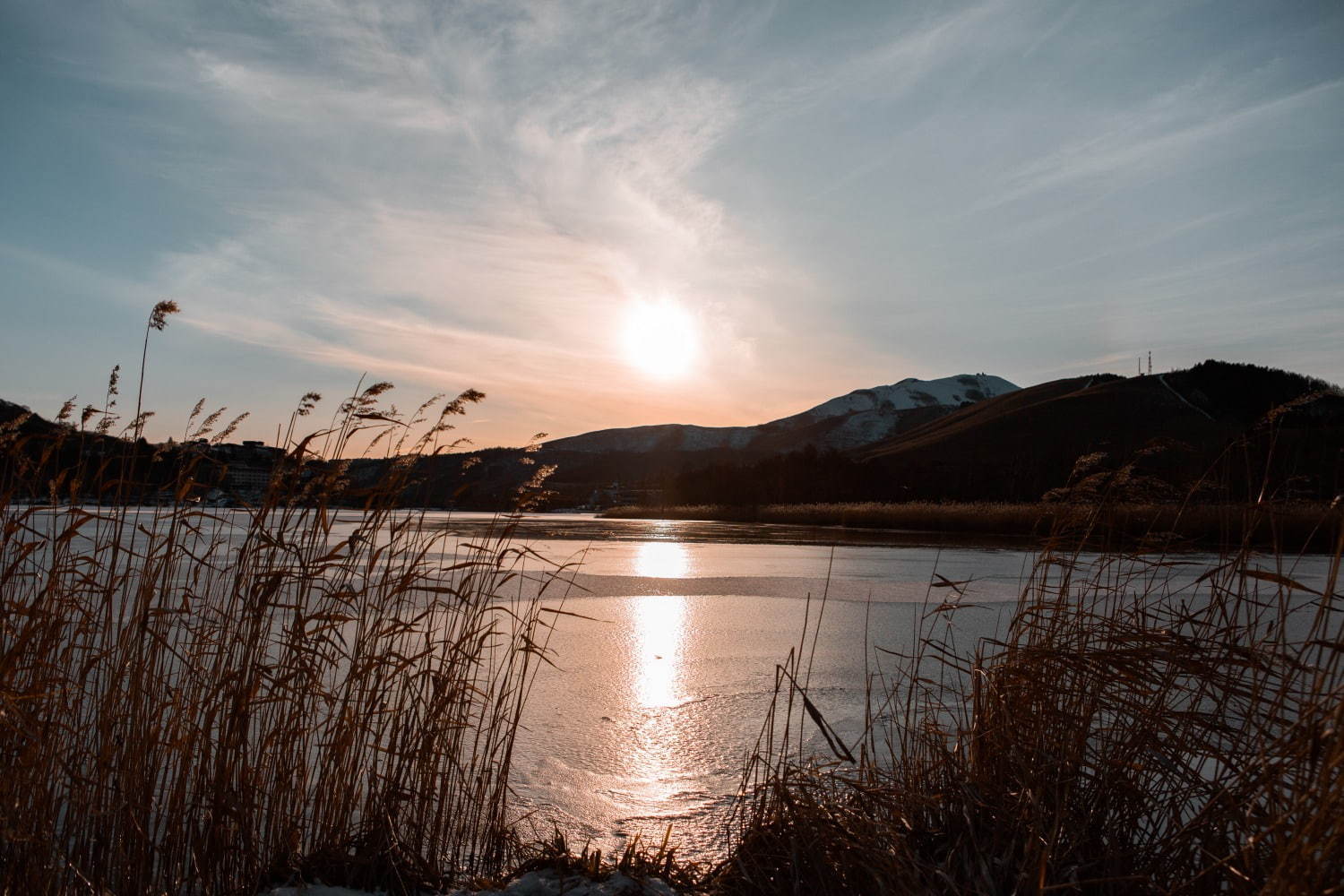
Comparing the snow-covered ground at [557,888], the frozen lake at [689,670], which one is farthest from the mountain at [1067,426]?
the snow-covered ground at [557,888]

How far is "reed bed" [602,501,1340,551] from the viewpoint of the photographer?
10.6 feet

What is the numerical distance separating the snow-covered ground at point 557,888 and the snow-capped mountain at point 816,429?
97.8 m

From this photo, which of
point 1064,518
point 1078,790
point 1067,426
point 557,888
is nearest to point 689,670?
point 1064,518

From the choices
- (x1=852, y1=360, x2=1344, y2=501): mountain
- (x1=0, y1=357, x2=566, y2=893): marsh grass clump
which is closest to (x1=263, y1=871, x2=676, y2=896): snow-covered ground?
(x1=0, y1=357, x2=566, y2=893): marsh grass clump

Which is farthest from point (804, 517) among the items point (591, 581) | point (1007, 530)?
point (591, 581)

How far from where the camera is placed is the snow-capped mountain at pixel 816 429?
118475mm

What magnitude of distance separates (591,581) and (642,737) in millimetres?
6890

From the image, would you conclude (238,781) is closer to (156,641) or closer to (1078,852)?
(156,641)

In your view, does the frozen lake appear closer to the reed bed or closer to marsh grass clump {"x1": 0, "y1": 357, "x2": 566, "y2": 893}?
the reed bed

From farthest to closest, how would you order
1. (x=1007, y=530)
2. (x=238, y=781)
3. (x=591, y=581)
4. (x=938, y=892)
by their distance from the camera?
1. (x=1007, y=530)
2. (x=591, y=581)
3. (x=238, y=781)
4. (x=938, y=892)

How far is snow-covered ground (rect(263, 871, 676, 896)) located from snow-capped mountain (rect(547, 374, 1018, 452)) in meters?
97.8

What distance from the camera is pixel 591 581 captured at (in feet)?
36.7

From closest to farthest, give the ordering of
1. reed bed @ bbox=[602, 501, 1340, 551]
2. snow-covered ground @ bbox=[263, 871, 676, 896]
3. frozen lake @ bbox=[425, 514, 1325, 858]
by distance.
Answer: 1. snow-covered ground @ bbox=[263, 871, 676, 896]
2. reed bed @ bbox=[602, 501, 1340, 551]
3. frozen lake @ bbox=[425, 514, 1325, 858]

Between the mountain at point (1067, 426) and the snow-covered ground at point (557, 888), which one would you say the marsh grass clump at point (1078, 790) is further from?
the mountain at point (1067, 426)
